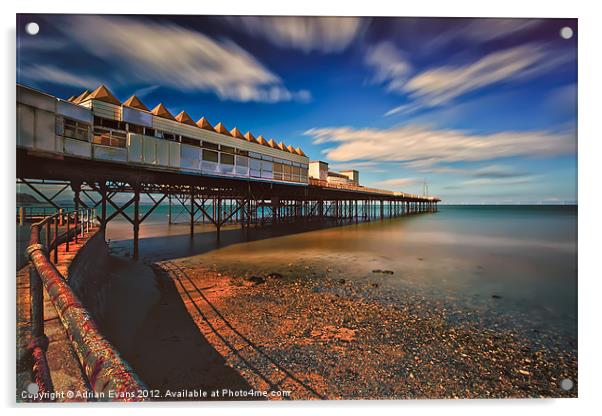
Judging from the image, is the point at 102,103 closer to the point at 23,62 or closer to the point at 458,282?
the point at 23,62

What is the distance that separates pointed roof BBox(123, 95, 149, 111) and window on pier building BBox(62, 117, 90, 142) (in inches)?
73.9

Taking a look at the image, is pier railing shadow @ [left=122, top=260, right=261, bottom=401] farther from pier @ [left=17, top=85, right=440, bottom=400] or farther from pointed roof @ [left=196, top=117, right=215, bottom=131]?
pointed roof @ [left=196, top=117, right=215, bottom=131]

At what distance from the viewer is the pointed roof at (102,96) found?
9.22m

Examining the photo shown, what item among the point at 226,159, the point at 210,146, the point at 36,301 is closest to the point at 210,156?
the point at 210,146

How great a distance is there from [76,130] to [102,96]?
1701 millimetres

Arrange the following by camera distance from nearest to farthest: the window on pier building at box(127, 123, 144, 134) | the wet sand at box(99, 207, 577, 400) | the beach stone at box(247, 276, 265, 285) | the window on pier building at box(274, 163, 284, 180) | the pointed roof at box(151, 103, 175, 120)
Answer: the wet sand at box(99, 207, 577, 400)
the beach stone at box(247, 276, 265, 285)
the window on pier building at box(127, 123, 144, 134)
the pointed roof at box(151, 103, 175, 120)
the window on pier building at box(274, 163, 284, 180)

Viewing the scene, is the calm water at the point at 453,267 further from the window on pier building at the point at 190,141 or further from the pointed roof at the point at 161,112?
the pointed roof at the point at 161,112

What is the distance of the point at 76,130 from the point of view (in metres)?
8.59

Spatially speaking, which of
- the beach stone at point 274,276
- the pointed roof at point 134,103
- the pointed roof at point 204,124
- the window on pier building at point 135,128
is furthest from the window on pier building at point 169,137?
the beach stone at point 274,276

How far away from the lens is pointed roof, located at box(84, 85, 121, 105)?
922 centimetres

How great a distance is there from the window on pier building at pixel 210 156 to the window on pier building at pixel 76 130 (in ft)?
15.5

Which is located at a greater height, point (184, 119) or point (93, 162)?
point (184, 119)

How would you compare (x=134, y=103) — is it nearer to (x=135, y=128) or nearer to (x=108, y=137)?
(x=135, y=128)

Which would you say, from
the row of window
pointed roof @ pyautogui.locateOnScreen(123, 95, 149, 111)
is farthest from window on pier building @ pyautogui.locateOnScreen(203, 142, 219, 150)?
pointed roof @ pyautogui.locateOnScreen(123, 95, 149, 111)
